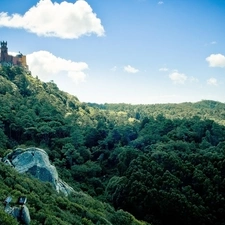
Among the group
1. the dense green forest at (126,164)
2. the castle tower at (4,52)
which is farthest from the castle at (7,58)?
the dense green forest at (126,164)

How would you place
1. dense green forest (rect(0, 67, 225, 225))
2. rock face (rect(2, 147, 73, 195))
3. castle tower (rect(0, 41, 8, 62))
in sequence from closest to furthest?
rock face (rect(2, 147, 73, 195)) → dense green forest (rect(0, 67, 225, 225)) → castle tower (rect(0, 41, 8, 62))

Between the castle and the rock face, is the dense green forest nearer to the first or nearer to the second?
the rock face

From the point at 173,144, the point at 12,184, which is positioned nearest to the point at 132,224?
the point at 12,184

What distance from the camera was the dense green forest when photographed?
3869cm

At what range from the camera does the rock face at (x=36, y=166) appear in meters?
30.5

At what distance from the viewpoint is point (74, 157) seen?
56281 mm

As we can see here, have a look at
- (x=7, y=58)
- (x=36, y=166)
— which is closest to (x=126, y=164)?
(x=36, y=166)

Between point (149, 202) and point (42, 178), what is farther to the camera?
point (149, 202)

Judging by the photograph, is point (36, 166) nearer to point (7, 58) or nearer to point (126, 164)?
point (126, 164)

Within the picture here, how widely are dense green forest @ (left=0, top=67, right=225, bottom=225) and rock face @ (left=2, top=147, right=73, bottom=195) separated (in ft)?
11.7

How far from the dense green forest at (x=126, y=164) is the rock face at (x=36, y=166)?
11.7ft

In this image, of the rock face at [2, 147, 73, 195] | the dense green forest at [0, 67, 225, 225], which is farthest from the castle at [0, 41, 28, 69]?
the rock face at [2, 147, 73, 195]

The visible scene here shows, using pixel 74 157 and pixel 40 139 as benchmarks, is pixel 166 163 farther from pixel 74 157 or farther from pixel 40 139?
pixel 40 139

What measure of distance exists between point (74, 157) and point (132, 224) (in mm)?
30891
